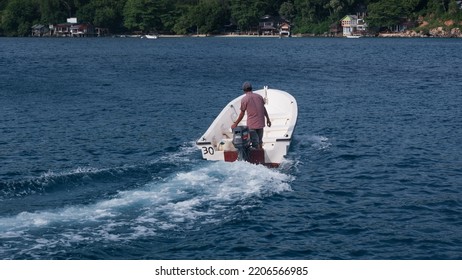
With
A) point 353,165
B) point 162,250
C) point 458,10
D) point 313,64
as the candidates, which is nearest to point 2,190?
point 162,250

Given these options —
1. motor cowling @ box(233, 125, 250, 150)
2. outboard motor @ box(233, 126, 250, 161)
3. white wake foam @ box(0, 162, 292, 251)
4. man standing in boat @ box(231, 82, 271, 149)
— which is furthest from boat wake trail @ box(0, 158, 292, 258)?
man standing in boat @ box(231, 82, 271, 149)

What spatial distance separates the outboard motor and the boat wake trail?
0.33 m

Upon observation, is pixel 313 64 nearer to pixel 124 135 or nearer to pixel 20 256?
pixel 124 135

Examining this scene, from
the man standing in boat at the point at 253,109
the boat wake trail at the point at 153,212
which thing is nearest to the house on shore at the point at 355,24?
the man standing in boat at the point at 253,109

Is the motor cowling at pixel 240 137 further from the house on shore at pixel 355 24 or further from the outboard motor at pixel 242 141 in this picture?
the house on shore at pixel 355 24

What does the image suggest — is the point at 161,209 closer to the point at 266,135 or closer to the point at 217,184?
the point at 217,184

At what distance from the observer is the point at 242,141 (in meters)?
23.2

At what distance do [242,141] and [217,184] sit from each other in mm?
2154

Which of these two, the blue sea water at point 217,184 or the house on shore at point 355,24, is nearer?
the blue sea water at point 217,184

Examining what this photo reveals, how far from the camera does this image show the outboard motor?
76.1ft

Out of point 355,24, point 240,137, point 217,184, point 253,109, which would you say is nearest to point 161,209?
point 217,184

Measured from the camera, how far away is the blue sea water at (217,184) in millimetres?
17266

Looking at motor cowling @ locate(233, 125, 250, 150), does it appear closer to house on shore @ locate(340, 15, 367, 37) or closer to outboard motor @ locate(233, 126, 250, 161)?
outboard motor @ locate(233, 126, 250, 161)

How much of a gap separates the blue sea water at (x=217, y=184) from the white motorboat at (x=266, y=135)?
47cm
